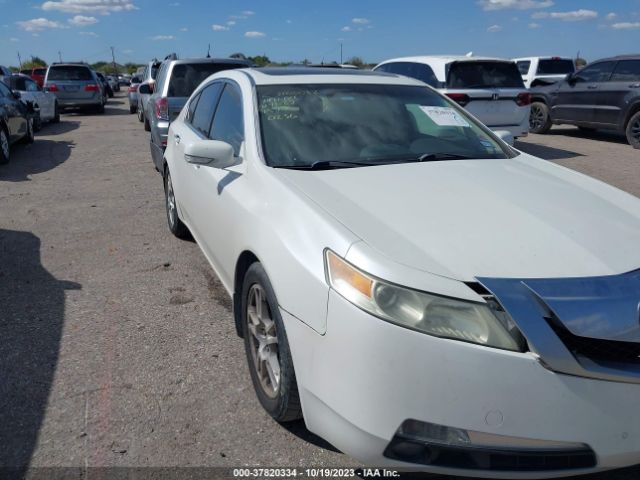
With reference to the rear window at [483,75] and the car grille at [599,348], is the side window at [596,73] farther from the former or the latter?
the car grille at [599,348]

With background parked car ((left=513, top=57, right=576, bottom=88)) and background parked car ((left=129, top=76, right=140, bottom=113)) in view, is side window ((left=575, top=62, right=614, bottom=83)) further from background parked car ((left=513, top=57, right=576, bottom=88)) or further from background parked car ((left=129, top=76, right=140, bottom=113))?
background parked car ((left=129, top=76, right=140, bottom=113))

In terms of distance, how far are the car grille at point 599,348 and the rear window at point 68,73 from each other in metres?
21.8

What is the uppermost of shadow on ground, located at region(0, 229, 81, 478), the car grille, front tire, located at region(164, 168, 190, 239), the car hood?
the car hood

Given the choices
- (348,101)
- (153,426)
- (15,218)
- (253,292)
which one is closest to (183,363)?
(153,426)

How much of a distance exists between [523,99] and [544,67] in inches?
344

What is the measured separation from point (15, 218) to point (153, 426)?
4.80m

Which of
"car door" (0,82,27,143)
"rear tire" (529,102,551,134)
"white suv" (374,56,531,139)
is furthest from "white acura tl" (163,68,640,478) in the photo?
"rear tire" (529,102,551,134)

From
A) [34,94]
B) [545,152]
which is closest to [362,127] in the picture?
[545,152]

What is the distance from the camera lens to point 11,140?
10.6 meters

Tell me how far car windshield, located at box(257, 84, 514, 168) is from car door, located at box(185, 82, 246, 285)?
0.25m

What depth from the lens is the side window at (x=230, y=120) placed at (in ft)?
11.6

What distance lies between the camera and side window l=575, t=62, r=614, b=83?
11914mm

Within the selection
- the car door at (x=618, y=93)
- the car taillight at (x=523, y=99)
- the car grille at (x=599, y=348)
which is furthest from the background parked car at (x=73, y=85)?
the car grille at (x=599, y=348)

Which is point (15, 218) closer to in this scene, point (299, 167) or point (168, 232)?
point (168, 232)
